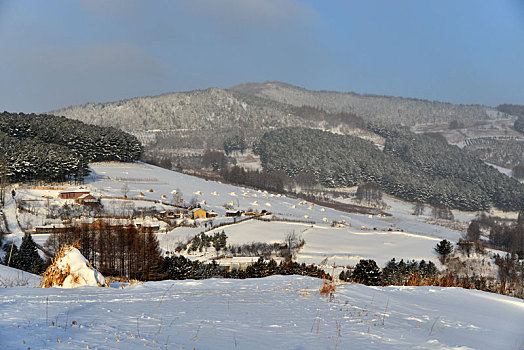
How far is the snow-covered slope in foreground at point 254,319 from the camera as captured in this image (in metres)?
6.74

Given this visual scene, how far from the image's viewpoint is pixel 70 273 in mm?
12141

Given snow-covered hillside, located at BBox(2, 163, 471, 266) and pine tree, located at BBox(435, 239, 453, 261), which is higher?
snow-covered hillside, located at BBox(2, 163, 471, 266)

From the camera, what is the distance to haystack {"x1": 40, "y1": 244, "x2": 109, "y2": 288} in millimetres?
12047

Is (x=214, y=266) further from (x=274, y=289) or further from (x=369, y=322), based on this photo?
(x=369, y=322)

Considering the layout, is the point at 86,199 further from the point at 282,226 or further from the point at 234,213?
the point at 282,226

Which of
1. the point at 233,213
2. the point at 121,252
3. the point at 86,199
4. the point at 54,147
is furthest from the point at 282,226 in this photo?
the point at 54,147

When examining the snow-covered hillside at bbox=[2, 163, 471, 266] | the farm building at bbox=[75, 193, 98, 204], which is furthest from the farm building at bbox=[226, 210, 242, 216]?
the farm building at bbox=[75, 193, 98, 204]

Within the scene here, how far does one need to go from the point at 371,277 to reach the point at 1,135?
81289 mm

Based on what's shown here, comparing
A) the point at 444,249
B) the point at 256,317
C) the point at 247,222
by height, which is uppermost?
the point at 256,317

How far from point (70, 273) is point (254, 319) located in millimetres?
6519

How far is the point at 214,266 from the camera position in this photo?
34.0 m

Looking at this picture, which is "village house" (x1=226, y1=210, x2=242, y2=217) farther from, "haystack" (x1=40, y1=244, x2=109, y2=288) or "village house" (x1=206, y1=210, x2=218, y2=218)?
"haystack" (x1=40, y1=244, x2=109, y2=288)

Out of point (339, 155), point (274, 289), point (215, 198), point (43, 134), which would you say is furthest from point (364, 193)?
point (274, 289)

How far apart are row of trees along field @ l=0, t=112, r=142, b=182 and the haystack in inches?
2568
